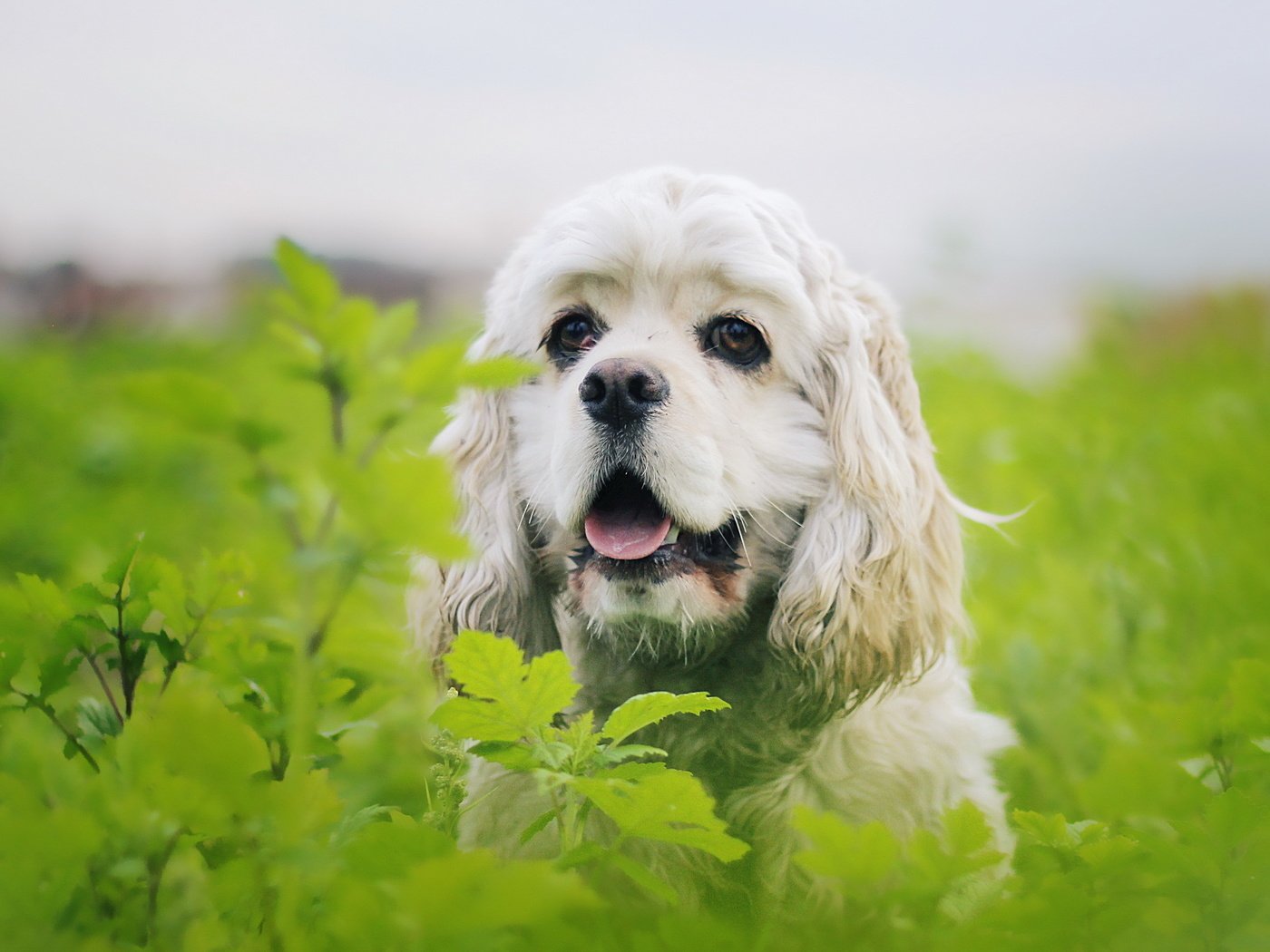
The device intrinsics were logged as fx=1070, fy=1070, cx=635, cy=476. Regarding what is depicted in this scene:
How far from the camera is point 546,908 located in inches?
38.3

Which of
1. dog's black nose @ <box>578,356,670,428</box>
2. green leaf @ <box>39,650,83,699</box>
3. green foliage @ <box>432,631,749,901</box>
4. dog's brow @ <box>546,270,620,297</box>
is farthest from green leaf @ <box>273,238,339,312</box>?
dog's brow @ <box>546,270,620,297</box>

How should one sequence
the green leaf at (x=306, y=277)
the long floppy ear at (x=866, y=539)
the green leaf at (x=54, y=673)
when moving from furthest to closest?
the long floppy ear at (x=866, y=539) < the green leaf at (x=54, y=673) < the green leaf at (x=306, y=277)

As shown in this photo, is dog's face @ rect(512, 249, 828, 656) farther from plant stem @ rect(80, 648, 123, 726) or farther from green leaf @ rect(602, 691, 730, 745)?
plant stem @ rect(80, 648, 123, 726)

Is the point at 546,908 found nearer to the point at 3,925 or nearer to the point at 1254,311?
the point at 3,925

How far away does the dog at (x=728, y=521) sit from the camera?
2.31m

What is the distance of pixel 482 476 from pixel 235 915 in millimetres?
1443

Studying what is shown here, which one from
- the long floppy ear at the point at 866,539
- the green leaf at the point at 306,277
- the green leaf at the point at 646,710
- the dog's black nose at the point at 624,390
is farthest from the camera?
the long floppy ear at the point at 866,539

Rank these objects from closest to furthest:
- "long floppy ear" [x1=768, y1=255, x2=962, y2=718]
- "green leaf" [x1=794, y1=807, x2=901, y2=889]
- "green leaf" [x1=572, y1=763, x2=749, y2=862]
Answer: "green leaf" [x1=794, y1=807, x2=901, y2=889]
"green leaf" [x1=572, y1=763, x2=749, y2=862]
"long floppy ear" [x1=768, y1=255, x2=962, y2=718]

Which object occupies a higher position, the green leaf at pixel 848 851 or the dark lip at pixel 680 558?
the green leaf at pixel 848 851

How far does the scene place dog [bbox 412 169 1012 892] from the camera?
2314 mm

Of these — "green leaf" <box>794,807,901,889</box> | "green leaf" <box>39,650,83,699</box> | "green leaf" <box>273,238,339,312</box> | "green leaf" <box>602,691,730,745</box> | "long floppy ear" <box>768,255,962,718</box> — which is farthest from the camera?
"long floppy ear" <box>768,255,962,718</box>

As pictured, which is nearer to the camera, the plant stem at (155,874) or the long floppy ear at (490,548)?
the plant stem at (155,874)

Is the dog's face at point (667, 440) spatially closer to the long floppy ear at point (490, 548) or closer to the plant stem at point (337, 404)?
the long floppy ear at point (490, 548)

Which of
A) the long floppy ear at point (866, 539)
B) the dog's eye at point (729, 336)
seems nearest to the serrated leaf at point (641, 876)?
the long floppy ear at point (866, 539)
